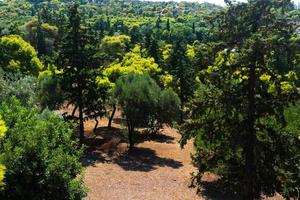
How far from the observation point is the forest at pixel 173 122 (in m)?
14.7

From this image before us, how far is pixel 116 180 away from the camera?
92.4 ft

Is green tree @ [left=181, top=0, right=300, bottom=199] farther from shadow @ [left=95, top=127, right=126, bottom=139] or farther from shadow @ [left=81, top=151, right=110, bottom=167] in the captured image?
shadow @ [left=95, top=127, right=126, bottom=139]

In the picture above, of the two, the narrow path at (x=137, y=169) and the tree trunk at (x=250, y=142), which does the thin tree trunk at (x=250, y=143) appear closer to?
the tree trunk at (x=250, y=142)

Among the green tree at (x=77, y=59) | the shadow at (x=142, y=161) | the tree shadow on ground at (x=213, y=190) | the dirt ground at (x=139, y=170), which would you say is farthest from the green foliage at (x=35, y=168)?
the green tree at (x=77, y=59)

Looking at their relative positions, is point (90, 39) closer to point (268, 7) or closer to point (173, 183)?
point (173, 183)

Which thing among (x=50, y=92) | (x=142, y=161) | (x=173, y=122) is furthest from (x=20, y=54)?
(x=173, y=122)

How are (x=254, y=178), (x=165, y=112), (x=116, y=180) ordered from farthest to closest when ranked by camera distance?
(x=165, y=112) < (x=116, y=180) < (x=254, y=178)

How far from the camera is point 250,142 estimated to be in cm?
1537

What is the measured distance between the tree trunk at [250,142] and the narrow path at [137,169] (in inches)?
399

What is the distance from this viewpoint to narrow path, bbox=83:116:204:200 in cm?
2606

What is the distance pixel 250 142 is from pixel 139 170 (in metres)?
16.7

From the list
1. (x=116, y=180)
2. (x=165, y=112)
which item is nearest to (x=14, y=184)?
(x=116, y=180)

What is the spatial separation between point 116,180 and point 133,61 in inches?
1029

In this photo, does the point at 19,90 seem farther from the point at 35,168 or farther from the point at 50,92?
the point at 35,168
